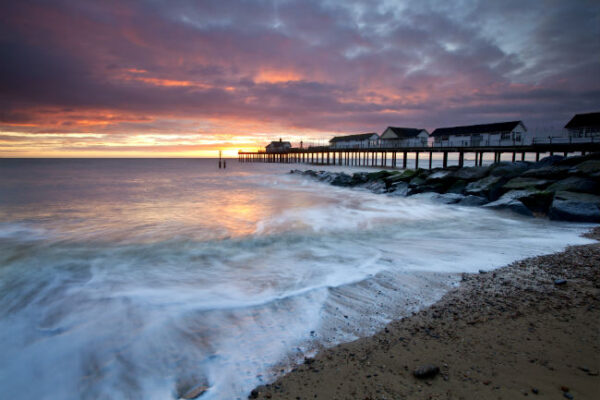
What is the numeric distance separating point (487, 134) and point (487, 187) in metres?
24.9

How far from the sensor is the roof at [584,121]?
29391 mm

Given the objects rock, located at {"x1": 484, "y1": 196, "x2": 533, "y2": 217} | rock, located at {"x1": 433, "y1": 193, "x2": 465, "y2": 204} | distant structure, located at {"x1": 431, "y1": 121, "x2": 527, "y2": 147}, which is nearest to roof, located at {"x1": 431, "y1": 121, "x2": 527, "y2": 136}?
distant structure, located at {"x1": 431, "y1": 121, "x2": 527, "y2": 147}

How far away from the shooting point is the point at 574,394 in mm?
2297

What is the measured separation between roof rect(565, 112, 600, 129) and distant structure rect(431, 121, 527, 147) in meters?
4.02

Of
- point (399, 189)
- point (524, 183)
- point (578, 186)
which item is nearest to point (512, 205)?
point (578, 186)

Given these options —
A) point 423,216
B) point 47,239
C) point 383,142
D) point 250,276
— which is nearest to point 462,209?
point 423,216

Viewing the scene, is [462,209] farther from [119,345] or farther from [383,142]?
[383,142]

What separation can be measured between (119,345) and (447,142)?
141ft

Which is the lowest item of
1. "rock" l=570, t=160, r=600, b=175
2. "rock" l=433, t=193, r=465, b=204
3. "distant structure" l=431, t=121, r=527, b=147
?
"rock" l=433, t=193, r=465, b=204

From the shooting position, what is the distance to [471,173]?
17.2 meters

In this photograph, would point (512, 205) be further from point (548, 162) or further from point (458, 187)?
point (548, 162)

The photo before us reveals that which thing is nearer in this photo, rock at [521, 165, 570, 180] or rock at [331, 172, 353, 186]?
rock at [521, 165, 570, 180]

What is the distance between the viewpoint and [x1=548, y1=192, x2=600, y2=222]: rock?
9488 millimetres

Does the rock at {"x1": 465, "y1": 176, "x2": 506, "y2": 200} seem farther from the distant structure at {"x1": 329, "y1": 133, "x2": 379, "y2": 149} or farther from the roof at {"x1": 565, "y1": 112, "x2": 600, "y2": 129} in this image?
the distant structure at {"x1": 329, "y1": 133, "x2": 379, "y2": 149}
